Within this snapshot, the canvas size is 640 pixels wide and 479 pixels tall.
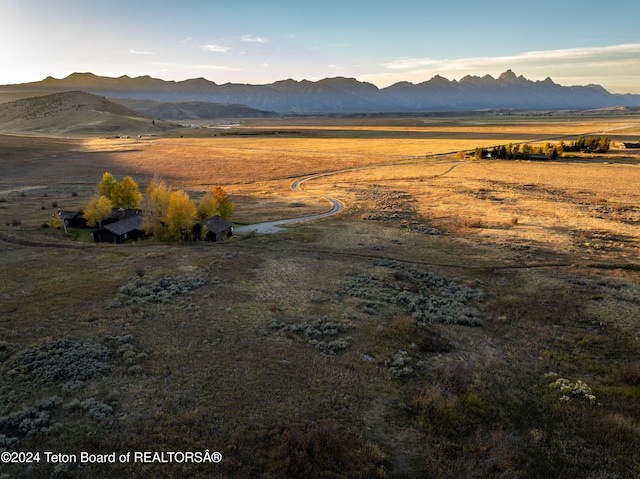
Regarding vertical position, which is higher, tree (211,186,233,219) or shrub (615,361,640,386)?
tree (211,186,233,219)

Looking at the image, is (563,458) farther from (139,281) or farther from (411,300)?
(139,281)

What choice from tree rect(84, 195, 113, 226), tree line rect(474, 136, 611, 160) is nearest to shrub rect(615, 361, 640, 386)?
tree rect(84, 195, 113, 226)

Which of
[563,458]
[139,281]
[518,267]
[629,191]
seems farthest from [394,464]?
[629,191]

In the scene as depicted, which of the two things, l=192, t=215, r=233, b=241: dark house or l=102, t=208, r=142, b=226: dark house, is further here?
l=102, t=208, r=142, b=226: dark house

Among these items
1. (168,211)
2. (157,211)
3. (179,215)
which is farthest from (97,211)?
(179,215)

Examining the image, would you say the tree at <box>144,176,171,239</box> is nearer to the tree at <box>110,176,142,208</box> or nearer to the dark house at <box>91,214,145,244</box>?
the dark house at <box>91,214,145,244</box>

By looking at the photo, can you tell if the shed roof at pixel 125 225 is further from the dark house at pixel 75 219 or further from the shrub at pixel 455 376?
the shrub at pixel 455 376

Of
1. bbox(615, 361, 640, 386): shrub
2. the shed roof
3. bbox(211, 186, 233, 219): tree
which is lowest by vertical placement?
bbox(615, 361, 640, 386): shrub

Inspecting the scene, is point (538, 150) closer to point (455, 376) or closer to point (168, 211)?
point (168, 211)
